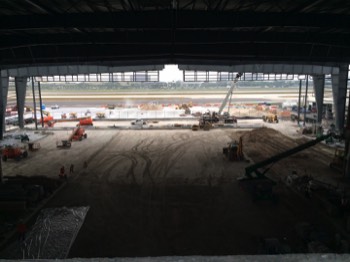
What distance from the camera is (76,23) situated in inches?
572

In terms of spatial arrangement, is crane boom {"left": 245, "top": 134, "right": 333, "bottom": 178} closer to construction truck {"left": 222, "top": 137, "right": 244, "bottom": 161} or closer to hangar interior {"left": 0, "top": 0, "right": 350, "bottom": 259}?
hangar interior {"left": 0, "top": 0, "right": 350, "bottom": 259}

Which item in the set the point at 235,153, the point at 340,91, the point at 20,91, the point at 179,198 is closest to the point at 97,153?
the point at 235,153

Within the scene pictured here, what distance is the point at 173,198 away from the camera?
1784 cm

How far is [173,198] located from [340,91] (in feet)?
102

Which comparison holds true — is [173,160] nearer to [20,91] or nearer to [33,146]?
[33,146]

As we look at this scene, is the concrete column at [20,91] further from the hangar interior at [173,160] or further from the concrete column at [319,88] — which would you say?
the concrete column at [319,88]

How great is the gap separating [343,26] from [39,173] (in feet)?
77.8

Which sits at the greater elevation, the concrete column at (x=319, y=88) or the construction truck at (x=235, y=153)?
the concrete column at (x=319, y=88)

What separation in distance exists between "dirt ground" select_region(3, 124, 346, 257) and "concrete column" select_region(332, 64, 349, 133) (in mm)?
8961

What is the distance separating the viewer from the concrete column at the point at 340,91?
36844 mm

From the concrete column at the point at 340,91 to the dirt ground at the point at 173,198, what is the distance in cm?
896

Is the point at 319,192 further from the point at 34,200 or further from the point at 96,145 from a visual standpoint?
the point at 96,145

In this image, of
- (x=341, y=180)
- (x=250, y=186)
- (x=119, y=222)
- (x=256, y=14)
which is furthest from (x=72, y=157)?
(x=341, y=180)

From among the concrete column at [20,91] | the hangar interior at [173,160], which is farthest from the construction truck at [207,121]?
the concrete column at [20,91]
